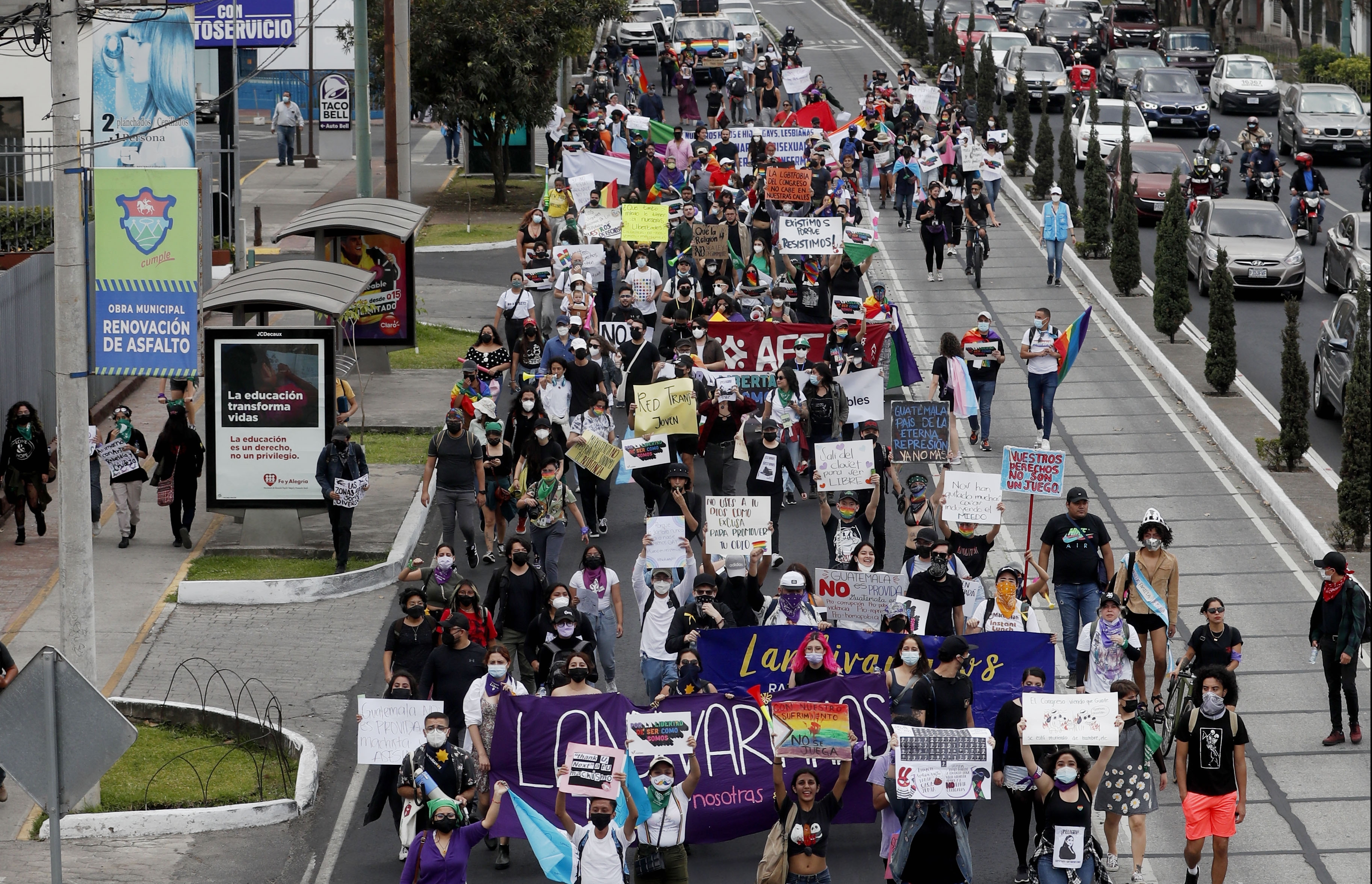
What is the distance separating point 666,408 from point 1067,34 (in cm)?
4661

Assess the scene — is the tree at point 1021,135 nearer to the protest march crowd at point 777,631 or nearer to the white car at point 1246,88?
the white car at point 1246,88

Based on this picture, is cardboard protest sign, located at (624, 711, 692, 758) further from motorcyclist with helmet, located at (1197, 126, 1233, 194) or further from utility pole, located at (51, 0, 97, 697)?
motorcyclist with helmet, located at (1197, 126, 1233, 194)

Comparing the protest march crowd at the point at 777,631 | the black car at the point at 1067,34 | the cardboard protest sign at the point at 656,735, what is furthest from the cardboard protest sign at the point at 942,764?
the black car at the point at 1067,34

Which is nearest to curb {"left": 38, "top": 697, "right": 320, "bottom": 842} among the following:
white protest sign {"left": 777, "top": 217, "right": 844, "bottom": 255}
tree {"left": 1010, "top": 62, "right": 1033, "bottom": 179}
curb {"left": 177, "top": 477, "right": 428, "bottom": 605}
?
curb {"left": 177, "top": 477, "right": 428, "bottom": 605}

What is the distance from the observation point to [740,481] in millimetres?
21328

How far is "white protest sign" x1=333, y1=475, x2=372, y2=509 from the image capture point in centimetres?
1830

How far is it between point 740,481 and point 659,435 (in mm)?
2500

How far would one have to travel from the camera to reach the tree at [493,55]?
39500 millimetres

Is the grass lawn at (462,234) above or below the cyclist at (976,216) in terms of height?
below

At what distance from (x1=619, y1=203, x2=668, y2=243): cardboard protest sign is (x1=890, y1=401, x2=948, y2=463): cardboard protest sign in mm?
8979

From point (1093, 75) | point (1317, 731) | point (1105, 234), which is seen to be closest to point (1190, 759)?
point (1317, 731)

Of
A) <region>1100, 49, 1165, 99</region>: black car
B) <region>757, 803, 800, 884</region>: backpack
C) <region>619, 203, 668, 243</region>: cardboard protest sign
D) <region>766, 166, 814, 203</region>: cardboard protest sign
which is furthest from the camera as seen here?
<region>1100, 49, 1165, 99</region>: black car

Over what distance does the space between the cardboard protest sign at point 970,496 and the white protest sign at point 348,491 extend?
19.1 feet

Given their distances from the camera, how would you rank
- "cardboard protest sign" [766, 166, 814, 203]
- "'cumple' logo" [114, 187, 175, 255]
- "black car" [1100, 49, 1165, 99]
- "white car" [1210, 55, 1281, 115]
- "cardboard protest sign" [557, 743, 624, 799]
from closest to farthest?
"cardboard protest sign" [557, 743, 624, 799] < "'cumple' logo" [114, 187, 175, 255] < "cardboard protest sign" [766, 166, 814, 203] < "white car" [1210, 55, 1281, 115] < "black car" [1100, 49, 1165, 99]
